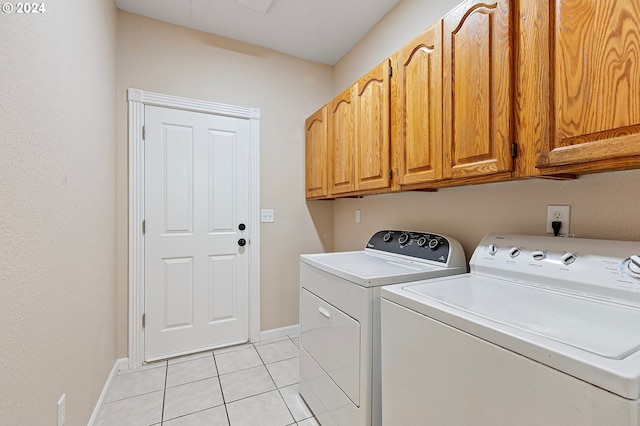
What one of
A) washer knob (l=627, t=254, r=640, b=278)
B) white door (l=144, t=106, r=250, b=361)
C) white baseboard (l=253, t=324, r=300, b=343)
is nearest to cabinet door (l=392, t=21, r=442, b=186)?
washer knob (l=627, t=254, r=640, b=278)

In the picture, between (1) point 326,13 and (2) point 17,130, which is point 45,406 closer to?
(2) point 17,130

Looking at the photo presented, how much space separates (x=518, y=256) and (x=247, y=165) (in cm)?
214

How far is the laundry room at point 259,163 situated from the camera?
0.87m

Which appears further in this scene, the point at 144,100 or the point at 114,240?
the point at 144,100

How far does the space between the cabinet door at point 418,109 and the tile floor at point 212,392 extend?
1543 mm

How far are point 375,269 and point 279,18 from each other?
6.87 feet

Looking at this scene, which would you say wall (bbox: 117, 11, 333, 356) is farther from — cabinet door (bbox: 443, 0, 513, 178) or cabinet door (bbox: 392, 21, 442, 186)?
cabinet door (bbox: 443, 0, 513, 178)

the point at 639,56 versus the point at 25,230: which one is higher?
the point at 639,56

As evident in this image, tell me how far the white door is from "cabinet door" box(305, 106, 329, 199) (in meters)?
0.58

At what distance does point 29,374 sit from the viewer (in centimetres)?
89

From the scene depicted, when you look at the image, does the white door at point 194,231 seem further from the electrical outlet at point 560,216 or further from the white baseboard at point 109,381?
the electrical outlet at point 560,216

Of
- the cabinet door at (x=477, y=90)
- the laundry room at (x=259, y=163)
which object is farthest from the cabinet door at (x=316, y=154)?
the cabinet door at (x=477, y=90)

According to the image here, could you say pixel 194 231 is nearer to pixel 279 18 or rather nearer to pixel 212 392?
pixel 212 392

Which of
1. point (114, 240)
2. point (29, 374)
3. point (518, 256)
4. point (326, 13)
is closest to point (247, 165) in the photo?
point (114, 240)
